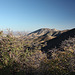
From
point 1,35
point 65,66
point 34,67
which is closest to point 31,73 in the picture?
point 34,67

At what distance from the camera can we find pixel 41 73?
18.2 feet

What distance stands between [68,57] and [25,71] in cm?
367

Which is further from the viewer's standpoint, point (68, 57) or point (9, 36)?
point (9, 36)

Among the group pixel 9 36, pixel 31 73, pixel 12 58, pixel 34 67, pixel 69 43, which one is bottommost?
pixel 31 73

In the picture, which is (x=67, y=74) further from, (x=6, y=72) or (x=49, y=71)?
(x=6, y=72)

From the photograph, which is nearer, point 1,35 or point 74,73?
point 74,73

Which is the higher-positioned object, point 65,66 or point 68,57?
point 68,57

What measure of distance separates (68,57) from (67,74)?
1182mm

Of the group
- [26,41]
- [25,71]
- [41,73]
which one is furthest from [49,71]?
[26,41]

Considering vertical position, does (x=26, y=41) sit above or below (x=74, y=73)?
above

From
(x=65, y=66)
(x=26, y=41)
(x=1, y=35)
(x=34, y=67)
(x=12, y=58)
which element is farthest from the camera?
(x=26, y=41)

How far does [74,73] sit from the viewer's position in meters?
4.89

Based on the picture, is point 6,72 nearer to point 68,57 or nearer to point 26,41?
point 26,41

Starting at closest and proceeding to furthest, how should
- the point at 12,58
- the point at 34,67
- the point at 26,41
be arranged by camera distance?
the point at 34,67 < the point at 12,58 < the point at 26,41
